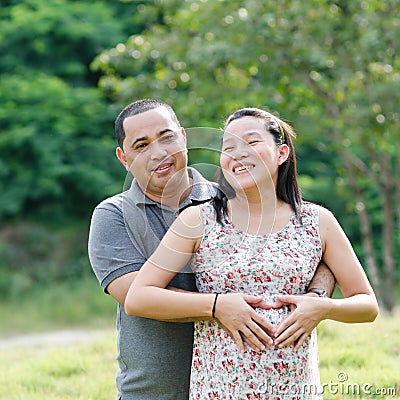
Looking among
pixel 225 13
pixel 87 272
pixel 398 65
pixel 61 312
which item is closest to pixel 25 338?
pixel 61 312

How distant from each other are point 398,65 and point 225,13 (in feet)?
5.73

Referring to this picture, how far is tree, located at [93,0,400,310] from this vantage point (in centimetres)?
709

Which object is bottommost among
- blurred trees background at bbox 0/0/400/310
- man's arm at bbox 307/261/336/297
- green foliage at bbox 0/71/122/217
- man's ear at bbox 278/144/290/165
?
green foliage at bbox 0/71/122/217

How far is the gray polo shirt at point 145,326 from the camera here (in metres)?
2.46

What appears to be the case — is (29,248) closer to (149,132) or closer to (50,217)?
(50,217)

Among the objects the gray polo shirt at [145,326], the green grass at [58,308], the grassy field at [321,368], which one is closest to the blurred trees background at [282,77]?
the gray polo shirt at [145,326]

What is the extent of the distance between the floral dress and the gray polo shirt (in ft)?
0.81

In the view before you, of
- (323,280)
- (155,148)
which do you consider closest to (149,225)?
(155,148)

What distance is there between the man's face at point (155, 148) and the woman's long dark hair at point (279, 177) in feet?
0.72

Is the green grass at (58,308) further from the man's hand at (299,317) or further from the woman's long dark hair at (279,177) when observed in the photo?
the man's hand at (299,317)

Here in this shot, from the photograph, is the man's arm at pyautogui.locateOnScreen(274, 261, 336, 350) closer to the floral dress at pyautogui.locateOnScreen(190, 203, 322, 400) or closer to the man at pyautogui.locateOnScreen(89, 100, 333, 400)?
the floral dress at pyautogui.locateOnScreen(190, 203, 322, 400)

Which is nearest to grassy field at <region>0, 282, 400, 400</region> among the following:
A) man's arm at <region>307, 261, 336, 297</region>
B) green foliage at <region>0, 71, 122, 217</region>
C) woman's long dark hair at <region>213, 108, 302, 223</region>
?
man's arm at <region>307, 261, 336, 297</region>

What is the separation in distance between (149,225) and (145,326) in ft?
1.08

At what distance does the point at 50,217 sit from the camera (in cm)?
1504
